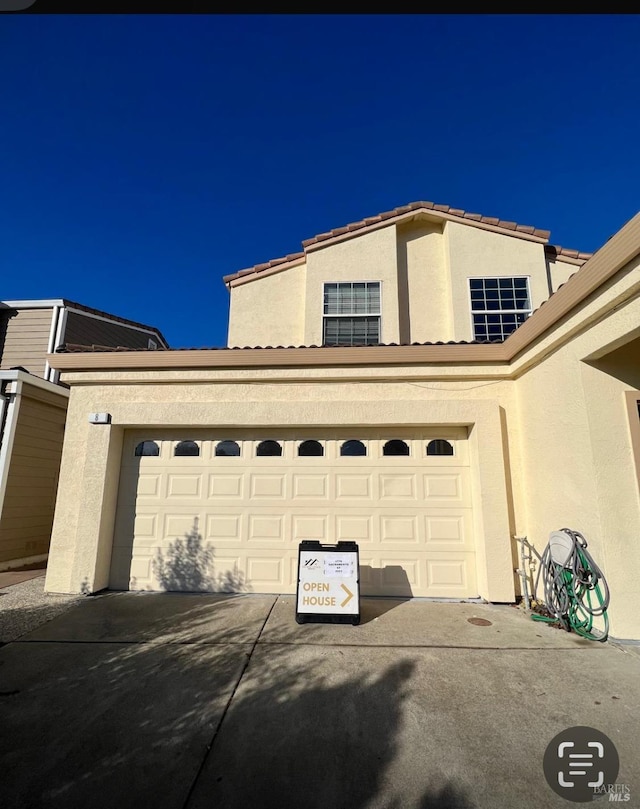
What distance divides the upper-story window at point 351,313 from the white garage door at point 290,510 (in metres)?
3.68

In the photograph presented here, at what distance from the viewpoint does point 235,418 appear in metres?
6.27

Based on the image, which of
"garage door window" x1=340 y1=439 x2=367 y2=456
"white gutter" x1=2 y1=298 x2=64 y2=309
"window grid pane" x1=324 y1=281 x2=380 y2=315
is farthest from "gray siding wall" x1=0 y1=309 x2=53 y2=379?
"garage door window" x1=340 y1=439 x2=367 y2=456

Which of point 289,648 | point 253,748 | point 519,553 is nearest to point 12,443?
point 289,648

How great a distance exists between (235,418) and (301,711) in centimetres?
405

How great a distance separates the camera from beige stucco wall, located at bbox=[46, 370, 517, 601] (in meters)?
Result: 5.88

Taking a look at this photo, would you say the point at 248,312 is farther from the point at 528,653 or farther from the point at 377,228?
the point at 528,653

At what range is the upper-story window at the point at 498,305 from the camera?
9.09 metres

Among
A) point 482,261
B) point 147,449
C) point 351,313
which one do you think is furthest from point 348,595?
point 482,261

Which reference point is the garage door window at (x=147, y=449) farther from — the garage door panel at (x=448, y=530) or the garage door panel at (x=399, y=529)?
the garage door panel at (x=448, y=530)

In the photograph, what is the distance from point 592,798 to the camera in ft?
7.55

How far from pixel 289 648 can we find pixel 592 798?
267 centimetres

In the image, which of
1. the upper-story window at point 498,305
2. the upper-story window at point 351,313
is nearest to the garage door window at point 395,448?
the upper-story window at point 351,313

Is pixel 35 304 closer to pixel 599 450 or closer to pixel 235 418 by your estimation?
pixel 235 418

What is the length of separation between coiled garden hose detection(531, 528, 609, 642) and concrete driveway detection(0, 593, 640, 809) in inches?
8.8
